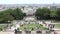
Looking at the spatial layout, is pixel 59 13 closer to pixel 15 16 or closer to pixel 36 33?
pixel 15 16

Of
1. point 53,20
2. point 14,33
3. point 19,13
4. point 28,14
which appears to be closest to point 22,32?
point 14,33

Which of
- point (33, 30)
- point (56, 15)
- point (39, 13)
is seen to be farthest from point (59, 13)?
point (33, 30)

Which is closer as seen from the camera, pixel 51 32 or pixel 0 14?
pixel 51 32

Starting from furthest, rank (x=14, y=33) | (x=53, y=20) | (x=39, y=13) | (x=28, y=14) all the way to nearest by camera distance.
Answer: (x=28, y=14) → (x=39, y=13) → (x=53, y=20) → (x=14, y=33)

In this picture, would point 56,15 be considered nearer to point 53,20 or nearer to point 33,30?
point 53,20

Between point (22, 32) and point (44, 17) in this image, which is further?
point (44, 17)

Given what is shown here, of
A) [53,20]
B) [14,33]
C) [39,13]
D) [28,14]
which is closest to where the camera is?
[14,33]

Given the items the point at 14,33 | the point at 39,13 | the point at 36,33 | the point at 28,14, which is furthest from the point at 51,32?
the point at 28,14
